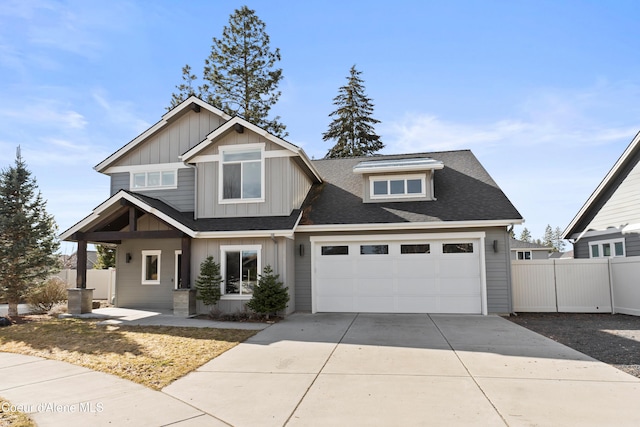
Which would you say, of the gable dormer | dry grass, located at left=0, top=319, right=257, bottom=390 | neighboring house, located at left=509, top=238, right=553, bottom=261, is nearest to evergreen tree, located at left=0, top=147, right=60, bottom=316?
dry grass, located at left=0, top=319, right=257, bottom=390

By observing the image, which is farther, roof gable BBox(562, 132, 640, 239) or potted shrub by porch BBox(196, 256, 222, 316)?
roof gable BBox(562, 132, 640, 239)

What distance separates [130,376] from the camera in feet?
21.2

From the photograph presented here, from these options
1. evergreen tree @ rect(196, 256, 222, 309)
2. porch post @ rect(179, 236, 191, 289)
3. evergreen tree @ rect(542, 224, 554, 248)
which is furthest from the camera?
evergreen tree @ rect(542, 224, 554, 248)

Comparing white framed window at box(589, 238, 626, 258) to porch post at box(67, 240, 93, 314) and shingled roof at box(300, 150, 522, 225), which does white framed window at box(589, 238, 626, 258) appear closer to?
shingled roof at box(300, 150, 522, 225)

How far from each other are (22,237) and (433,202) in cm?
1411

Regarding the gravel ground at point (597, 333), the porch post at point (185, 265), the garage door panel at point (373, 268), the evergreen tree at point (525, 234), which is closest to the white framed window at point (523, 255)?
the gravel ground at point (597, 333)

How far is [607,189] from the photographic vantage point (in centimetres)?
1588

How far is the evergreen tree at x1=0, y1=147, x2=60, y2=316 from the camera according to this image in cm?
1332

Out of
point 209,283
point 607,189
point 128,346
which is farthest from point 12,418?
point 607,189

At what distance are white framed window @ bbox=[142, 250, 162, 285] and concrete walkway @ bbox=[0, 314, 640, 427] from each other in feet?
22.9

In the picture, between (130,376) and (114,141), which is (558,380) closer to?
(130,376)

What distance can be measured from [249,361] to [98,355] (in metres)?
3.02

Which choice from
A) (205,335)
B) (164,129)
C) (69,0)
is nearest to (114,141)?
(164,129)

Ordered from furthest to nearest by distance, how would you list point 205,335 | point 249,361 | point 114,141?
1. point 114,141
2. point 205,335
3. point 249,361
